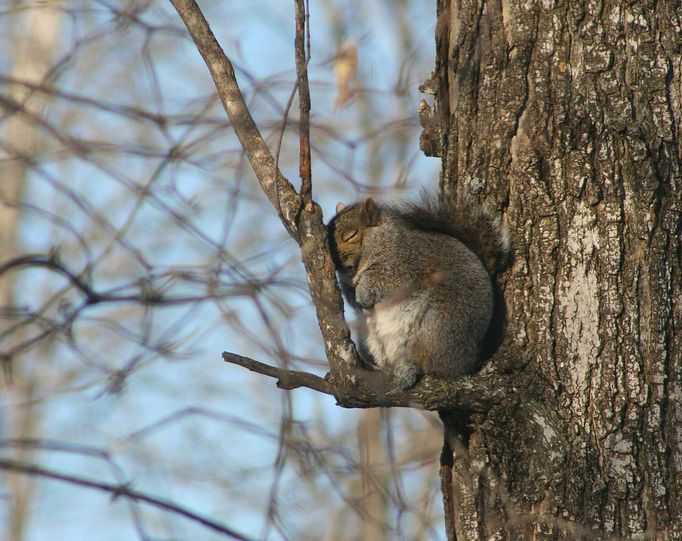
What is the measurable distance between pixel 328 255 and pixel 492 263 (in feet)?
1.81

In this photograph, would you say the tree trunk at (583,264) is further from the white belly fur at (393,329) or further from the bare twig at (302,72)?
the bare twig at (302,72)

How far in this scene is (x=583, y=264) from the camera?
7.13ft

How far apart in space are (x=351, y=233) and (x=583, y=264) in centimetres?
100

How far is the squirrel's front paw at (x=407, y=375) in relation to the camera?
2355 millimetres

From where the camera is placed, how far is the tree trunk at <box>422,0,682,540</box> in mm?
2059

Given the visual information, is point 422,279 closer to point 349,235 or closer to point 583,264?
point 349,235

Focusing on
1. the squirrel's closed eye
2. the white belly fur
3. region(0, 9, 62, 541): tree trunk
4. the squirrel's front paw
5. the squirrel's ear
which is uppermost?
region(0, 9, 62, 541): tree trunk

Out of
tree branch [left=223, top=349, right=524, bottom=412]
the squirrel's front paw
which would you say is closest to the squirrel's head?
the squirrel's front paw

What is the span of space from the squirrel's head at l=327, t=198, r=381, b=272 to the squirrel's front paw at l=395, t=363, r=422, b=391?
579mm

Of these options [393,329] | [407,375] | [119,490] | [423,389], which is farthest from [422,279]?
[119,490]

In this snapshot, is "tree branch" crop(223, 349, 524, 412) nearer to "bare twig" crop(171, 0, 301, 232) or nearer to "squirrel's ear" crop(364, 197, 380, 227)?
"bare twig" crop(171, 0, 301, 232)

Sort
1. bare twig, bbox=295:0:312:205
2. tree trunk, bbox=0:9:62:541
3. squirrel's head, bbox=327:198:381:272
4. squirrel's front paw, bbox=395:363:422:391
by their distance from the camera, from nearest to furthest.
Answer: bare twig, bbox=295:0:312:205 < squirrel's front paw, bbox=395:363:422:391 < squirrel's head, bbox=327:198:381:272 < tree trunk, bbox=0:9:62:541

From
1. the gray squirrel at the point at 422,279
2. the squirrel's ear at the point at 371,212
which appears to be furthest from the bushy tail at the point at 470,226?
the squirrel's ear at the point at 371,212

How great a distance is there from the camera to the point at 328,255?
6.77ft
